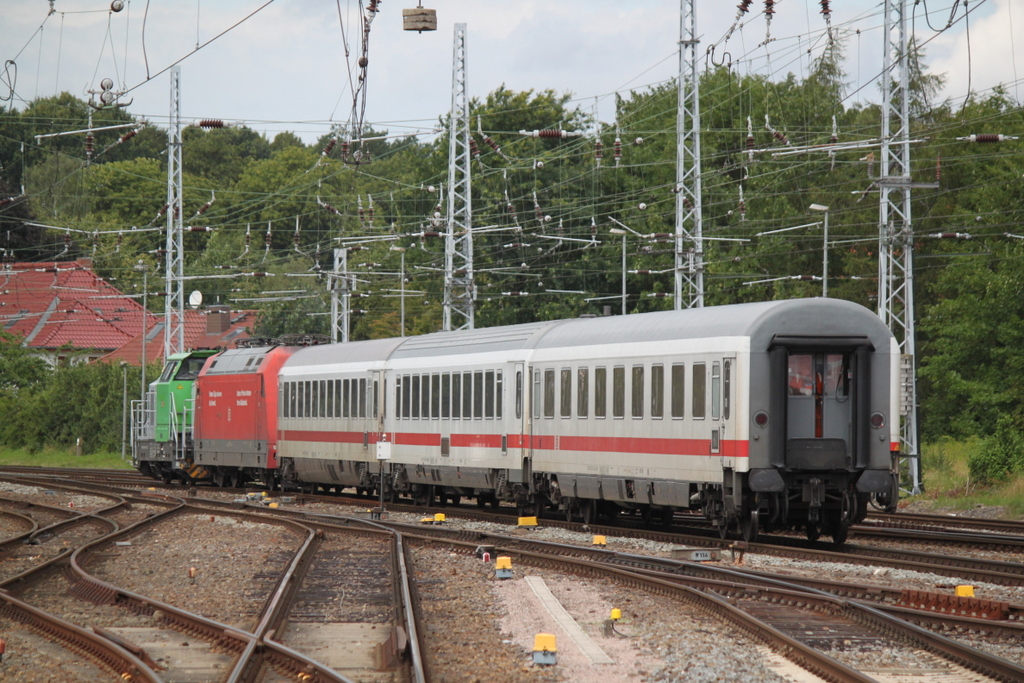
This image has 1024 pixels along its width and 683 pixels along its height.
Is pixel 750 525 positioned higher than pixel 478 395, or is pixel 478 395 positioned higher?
pixel 478 395

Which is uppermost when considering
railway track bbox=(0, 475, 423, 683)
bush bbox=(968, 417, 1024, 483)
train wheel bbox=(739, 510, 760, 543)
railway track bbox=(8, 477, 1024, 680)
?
bush bbox=(968, 417, 1024, 483)

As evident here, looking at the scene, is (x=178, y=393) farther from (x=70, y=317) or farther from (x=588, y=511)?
(x=70, y=317)

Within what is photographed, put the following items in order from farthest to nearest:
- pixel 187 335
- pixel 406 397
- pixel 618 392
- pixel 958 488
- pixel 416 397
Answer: pixel 187 335 → pixel 958 488 → pixel 406 397 → pixel 416 397 → pixel 618 392

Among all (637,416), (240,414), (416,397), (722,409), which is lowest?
(240,414)

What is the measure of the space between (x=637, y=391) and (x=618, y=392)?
57 cm

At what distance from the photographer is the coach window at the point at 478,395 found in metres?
25.0

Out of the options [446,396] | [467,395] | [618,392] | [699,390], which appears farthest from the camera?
[446,396]

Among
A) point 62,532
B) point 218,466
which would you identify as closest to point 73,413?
point 218,466

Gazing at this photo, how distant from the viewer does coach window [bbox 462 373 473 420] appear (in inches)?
998

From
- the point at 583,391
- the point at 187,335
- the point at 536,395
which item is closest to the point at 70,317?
the point at 187,335

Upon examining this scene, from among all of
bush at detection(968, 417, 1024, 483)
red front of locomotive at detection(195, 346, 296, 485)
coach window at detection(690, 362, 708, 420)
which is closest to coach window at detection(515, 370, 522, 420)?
coach window at detection(690, 362, 708, 420)

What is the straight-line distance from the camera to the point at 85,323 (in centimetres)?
7700

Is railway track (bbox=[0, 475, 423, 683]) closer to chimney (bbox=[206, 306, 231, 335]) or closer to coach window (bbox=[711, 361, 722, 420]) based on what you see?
coach window (bbox=[711, 361, 722, 420])

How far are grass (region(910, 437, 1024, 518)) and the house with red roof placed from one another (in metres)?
39.8
